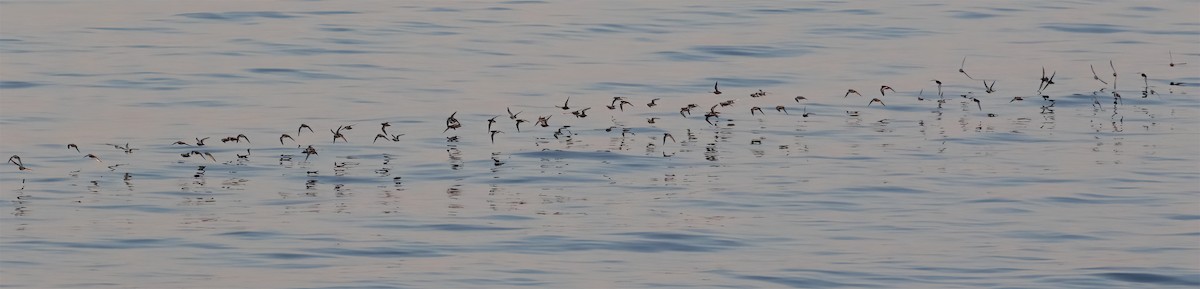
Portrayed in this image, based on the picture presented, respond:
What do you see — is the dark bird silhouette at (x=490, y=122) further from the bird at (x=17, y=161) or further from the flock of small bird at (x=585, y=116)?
the bird at (x=17, y=161)

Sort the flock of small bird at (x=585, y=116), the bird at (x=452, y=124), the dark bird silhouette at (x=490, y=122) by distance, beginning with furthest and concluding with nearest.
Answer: the bird at (x=452, y=124), the dark bird silhouette at (x=490, y=122), the flock of small bird at (x=585, y=116)

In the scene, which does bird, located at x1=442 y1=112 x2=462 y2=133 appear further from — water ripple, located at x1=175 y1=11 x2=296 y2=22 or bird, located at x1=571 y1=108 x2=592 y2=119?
water ripple, located at x1=175 y1=11 x2=296 y2=22

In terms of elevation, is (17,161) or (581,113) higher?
(581,113)

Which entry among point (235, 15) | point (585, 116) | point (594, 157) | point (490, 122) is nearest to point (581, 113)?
point (585, 116)

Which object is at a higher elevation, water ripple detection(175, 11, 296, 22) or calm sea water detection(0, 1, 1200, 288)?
water ripple detection(175, 11, 296, 22)

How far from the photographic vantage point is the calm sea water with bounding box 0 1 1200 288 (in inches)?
546

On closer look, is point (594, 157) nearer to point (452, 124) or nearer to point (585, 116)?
point (452, 124)

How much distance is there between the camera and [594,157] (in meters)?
18.8

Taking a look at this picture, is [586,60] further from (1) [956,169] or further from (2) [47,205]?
(2) [47,205]

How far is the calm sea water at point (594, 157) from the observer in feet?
45.5

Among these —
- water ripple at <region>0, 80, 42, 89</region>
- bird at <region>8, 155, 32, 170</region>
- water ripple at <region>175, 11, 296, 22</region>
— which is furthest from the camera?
water ripple at <region>175, 11, 296, 22</region>

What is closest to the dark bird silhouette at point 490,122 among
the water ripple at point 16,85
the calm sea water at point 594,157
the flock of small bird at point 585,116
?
the flock of small bird at point 585,116

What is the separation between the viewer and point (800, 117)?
72.1ft

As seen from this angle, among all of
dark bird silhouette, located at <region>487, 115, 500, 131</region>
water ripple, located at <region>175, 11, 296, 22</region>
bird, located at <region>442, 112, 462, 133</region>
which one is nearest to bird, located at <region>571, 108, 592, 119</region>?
dark bird silhouette, located at <region>487, 115, 500, 131</region>
